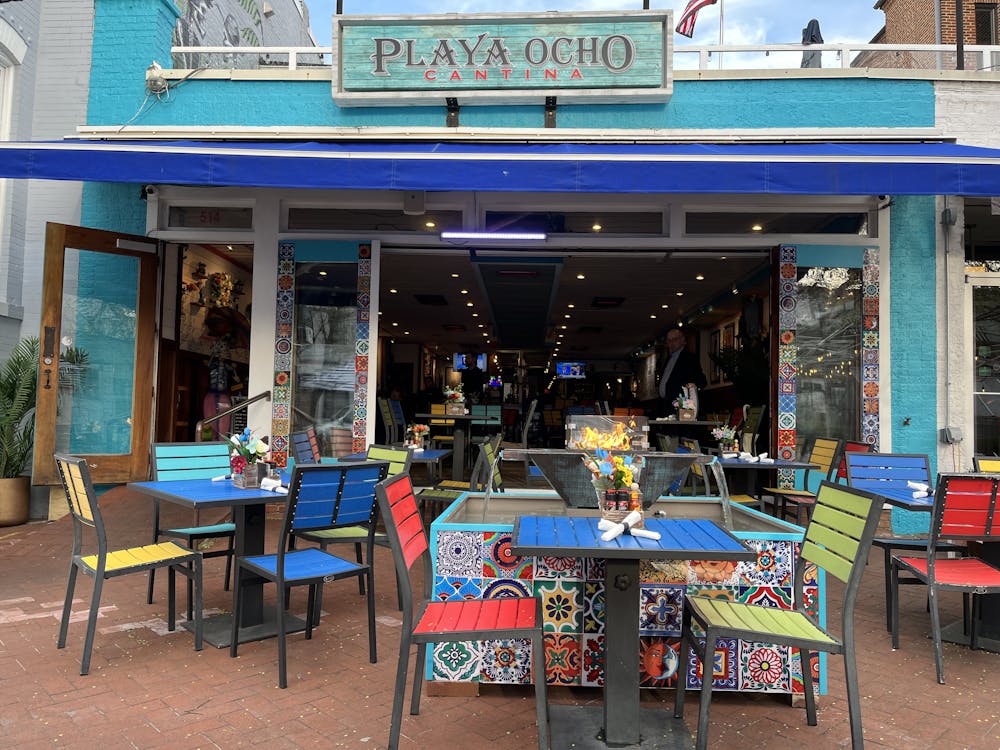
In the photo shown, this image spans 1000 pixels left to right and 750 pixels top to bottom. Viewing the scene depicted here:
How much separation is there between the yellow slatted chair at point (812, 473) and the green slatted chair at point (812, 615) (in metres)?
2.79

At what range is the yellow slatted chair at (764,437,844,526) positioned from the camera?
18.2ft

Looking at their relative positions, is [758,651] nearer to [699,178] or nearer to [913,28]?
[699,178]

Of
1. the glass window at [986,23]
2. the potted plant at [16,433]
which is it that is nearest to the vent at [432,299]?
the potted plant at [16,433]

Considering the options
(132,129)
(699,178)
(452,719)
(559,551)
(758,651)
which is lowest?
(452,719)

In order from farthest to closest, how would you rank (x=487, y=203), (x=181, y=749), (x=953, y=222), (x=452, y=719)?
1. (x=487, y=203)
2. (x=953, y=222)
3. (x=452, y=719)
4. (x=181, y=749)

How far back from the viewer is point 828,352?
672 cm

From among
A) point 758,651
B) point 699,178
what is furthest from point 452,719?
point 699,178

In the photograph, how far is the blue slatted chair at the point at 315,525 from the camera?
3.19 meters

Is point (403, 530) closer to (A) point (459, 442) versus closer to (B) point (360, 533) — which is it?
(B) point (360, 533)

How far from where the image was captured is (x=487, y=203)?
7.06m

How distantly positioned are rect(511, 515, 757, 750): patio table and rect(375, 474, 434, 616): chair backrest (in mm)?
390

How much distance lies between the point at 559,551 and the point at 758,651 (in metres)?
1.18

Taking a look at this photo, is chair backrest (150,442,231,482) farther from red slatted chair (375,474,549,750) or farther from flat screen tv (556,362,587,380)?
flat screen tv (556,362,587,380)

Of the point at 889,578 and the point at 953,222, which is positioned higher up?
the point at 953,222
